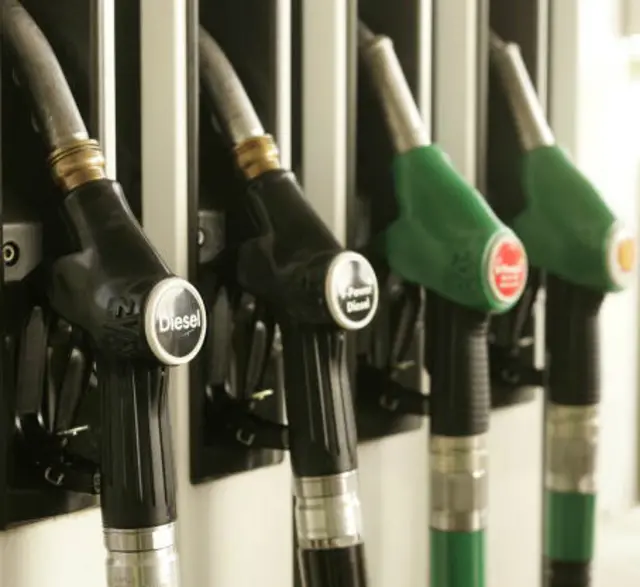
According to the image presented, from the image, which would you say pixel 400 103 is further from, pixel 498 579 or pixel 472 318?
pixel 498 579

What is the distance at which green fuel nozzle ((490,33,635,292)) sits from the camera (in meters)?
0.95

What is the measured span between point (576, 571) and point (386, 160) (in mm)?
348

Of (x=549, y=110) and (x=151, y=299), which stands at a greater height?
(x=549, y=110)

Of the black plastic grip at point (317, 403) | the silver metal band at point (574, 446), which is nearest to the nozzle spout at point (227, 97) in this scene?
the black plastic grip at point (317, 403)

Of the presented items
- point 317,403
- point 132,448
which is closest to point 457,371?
point 317,403

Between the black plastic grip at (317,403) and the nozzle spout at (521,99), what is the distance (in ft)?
1.04

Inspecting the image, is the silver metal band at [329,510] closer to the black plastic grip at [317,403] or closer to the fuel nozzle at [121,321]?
the black plastic grip at [317,403]

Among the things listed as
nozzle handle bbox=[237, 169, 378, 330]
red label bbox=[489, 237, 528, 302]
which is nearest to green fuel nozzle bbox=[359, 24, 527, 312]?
red label bbox=[489, 237, 528, 302]

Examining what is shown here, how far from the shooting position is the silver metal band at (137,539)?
0.63m

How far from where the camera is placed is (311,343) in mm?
729

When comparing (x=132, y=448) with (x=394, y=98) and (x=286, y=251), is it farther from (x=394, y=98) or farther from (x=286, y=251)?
(x=394, y=98)

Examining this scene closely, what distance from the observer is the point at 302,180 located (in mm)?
851

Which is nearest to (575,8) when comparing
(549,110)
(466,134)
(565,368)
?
(549,110)

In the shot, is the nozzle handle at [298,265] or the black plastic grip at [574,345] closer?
the nozzle handle at [298,265]
